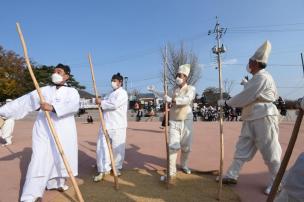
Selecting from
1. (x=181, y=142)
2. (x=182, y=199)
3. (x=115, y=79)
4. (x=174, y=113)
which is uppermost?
(x=115, y=79)

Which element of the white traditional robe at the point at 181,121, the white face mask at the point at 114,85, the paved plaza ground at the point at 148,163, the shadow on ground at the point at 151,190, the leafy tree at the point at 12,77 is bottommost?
the shadow on ground at the point at 151,190

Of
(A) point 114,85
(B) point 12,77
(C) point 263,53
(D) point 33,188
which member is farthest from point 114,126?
(B) point 12,77

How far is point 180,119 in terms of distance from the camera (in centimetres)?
532

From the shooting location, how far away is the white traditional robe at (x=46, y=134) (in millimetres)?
4152

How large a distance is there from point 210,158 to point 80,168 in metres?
3.10

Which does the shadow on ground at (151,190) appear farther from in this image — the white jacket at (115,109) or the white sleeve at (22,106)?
the white sleeve at (22,106)

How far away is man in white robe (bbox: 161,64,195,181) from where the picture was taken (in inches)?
203

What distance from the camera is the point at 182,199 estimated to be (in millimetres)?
4262

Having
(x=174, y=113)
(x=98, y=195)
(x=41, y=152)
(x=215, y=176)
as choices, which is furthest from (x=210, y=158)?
(x=41, y=152)

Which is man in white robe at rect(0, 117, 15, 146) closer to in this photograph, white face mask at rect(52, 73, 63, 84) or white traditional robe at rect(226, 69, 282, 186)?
white face mask at rect(52, 73, 63, 84)

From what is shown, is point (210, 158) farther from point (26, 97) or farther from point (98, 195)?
point (26, 97)

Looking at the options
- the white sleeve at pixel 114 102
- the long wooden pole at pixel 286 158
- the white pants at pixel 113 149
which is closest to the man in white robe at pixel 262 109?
the long wooden pole at pixel 286 158

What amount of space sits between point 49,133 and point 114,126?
1464 mm

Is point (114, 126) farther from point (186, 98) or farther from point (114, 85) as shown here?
point (186, 98)
